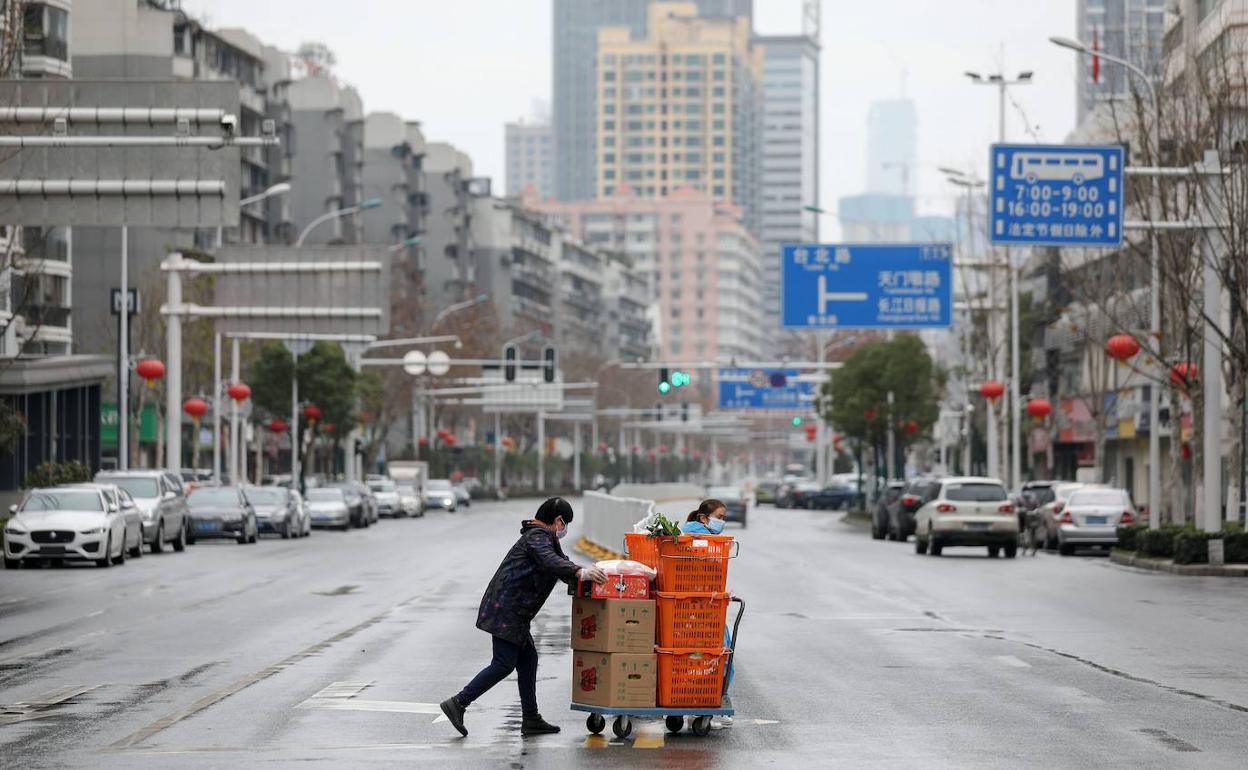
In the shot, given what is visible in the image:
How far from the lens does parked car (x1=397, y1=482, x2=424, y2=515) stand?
90.8m

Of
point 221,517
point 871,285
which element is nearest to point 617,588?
point 221,517

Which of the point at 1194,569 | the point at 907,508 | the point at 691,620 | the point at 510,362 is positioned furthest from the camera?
the point at 510,362

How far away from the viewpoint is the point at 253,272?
179 ft

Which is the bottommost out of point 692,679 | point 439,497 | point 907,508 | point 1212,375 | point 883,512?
point 439,497

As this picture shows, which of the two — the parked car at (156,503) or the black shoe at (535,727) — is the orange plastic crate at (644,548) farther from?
the parked car at (156,503)

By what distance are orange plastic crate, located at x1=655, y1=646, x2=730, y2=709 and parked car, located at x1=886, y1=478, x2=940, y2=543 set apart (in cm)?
4219

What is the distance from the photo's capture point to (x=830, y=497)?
10731 centimetres

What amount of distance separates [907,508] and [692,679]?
4438 centimetres

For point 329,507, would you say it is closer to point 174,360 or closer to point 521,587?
point 174,360

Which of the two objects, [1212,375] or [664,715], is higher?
[1212,375]

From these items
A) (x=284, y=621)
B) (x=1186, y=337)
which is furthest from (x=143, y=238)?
(x=284, y=621)

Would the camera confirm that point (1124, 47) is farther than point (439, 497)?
No

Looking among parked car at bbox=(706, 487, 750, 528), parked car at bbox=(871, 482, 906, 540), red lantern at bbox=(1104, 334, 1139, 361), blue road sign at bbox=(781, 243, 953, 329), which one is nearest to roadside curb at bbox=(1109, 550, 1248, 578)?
red lantern at bbox=(1104, 334, 1139, 361)

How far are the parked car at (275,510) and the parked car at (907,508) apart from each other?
16.3 m
